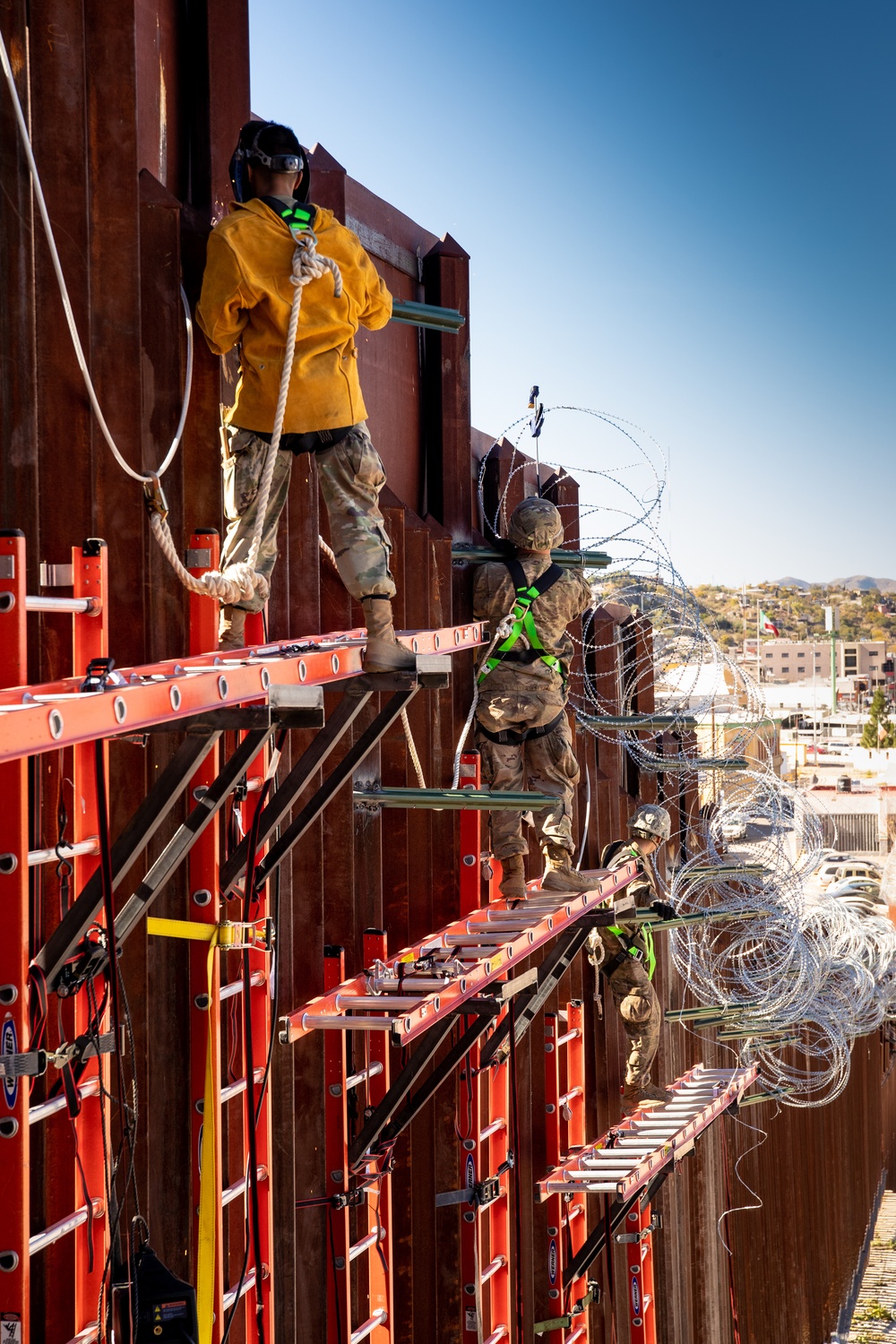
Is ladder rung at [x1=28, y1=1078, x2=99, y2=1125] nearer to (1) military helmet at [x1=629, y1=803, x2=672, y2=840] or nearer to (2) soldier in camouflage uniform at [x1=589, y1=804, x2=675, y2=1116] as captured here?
(2) soldier in camouflage uniform at [x1=589, y1=804, x2=675, y2=1116]

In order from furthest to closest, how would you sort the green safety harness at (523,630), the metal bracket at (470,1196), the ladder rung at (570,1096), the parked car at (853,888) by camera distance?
1. the parked car at (853,888)
2. the ladder rung at (570,1096)
3. the green safety harness at (523,630)
4. the metal bracket at (470,1196)

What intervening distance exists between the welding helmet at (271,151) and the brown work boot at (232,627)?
151 centimetres

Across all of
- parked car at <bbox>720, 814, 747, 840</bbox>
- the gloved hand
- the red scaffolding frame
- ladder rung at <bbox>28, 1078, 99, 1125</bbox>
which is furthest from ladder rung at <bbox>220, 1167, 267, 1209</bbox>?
parked car at <bbox>720, 814, 747, 840</bbox>

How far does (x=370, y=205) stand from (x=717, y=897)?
7791 mm

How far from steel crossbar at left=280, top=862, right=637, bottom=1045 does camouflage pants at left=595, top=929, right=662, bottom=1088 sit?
2.13m

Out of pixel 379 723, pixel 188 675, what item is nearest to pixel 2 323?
pixel 188 675

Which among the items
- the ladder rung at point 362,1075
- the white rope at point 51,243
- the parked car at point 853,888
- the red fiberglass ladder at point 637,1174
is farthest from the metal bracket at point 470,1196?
the parked car at point 853,888

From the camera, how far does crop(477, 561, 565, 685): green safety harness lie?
8352mm

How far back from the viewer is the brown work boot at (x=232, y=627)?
5.22 metres

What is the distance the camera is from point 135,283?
16.5 ft

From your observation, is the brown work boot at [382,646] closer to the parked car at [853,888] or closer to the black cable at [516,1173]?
the black cable at [516,1173]

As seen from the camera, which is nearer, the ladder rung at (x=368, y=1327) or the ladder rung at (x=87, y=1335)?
the ladder rung at (x=87, y=1335)

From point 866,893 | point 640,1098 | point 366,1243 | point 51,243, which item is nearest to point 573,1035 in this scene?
point 640,1098

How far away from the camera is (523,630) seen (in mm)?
8367
